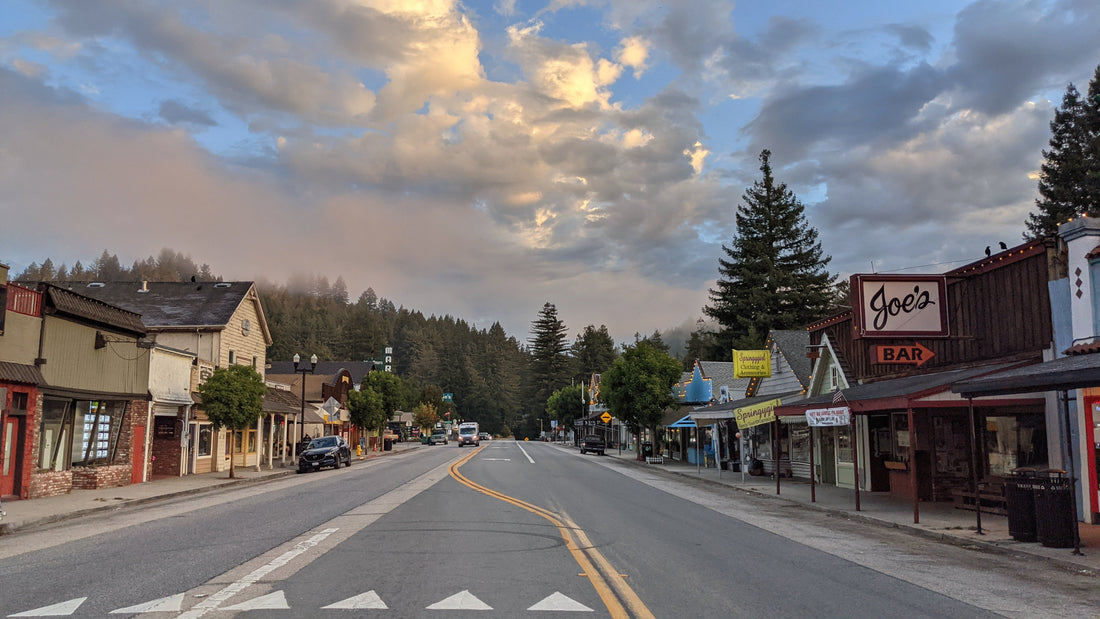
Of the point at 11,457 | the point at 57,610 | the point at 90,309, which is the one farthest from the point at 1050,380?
the point at 90,309

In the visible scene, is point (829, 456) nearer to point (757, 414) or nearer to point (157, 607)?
point (757, 414)

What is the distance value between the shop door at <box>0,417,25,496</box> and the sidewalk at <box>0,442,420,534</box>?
53 cm

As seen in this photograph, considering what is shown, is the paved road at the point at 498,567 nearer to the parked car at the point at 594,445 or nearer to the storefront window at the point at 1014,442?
the storefront window at the point at 1014,442

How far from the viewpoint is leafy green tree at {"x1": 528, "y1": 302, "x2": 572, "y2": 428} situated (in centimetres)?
14612

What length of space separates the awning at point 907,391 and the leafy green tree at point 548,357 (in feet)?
407

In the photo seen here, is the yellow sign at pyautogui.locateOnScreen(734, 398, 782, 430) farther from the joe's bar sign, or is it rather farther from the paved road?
the paved road

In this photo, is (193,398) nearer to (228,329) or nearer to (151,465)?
(151,465)

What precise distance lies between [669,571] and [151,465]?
24.3 m

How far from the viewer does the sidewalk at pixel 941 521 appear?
11.5 m

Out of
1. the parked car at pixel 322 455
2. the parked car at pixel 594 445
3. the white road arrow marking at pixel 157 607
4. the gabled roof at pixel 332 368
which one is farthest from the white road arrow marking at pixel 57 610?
the gabled roof at pixel 332 368

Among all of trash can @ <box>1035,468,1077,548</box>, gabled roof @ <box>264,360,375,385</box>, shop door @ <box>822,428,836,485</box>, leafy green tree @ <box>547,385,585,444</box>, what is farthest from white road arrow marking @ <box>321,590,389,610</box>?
leafy green tree @ <box>547,385,585,444</box>

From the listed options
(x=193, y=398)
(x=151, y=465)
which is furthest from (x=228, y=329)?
(x=151, y=465)

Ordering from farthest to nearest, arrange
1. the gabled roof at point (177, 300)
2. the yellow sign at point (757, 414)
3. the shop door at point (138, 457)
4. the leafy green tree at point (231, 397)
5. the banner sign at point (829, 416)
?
the gabled roof at point (177, 300) < the leafy green tree at point (231, 397) < the shop door at point (138, 457) < the yellow sign at point (757, 414) < the banner sign at point (829, 416)

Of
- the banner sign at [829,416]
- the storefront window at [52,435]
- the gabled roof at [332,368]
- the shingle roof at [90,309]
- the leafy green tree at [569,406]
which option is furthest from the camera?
the leafy green tree at [569,406]
